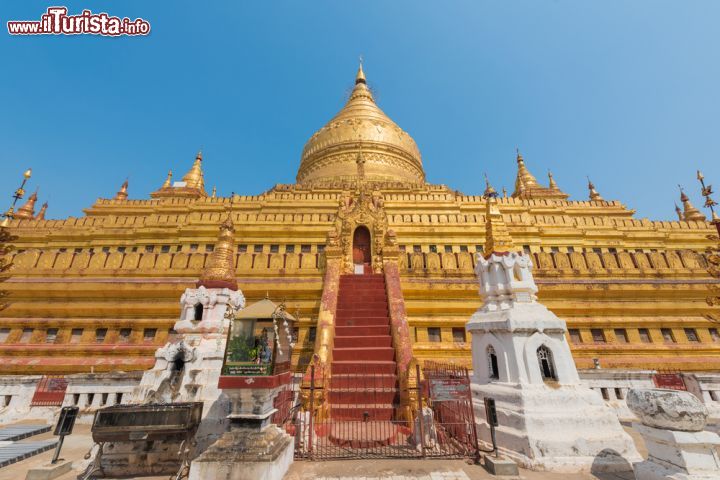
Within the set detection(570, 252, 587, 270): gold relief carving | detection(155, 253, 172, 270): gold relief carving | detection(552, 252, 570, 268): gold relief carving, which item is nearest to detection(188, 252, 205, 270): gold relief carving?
detection(155, 253, 172, 270): gold relief carving

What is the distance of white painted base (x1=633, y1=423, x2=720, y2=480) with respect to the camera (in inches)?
178

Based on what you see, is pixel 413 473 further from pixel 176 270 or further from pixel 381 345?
pixel 176 270

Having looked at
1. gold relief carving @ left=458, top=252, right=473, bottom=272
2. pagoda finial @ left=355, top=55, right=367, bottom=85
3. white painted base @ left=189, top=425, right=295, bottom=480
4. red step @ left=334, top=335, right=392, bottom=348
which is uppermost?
pagoda finial @ left=355, top=55, right=367, bottom=85

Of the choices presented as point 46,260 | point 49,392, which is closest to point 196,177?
point 46,260

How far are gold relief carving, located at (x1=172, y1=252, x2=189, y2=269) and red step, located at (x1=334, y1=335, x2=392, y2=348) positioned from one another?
30.1ft

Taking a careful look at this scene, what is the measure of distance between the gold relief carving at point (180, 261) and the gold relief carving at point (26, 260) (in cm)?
678

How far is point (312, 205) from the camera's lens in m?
24.9

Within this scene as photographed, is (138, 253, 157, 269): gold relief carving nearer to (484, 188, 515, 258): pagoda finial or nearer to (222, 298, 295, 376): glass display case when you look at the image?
(222, 298, 295, 376): glass display case

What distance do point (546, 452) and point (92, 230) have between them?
26497 mm

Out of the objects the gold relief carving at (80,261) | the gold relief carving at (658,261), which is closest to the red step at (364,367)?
the gold relief carving at (80,261)

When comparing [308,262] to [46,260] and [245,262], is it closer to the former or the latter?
[245,262]

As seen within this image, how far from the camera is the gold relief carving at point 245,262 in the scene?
1498 centimetres

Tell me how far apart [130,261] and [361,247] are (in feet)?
37.1

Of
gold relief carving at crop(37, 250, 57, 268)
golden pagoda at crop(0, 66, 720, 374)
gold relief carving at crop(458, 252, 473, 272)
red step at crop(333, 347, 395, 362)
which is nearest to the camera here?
red step at crop(333, 347, 395, 362)
